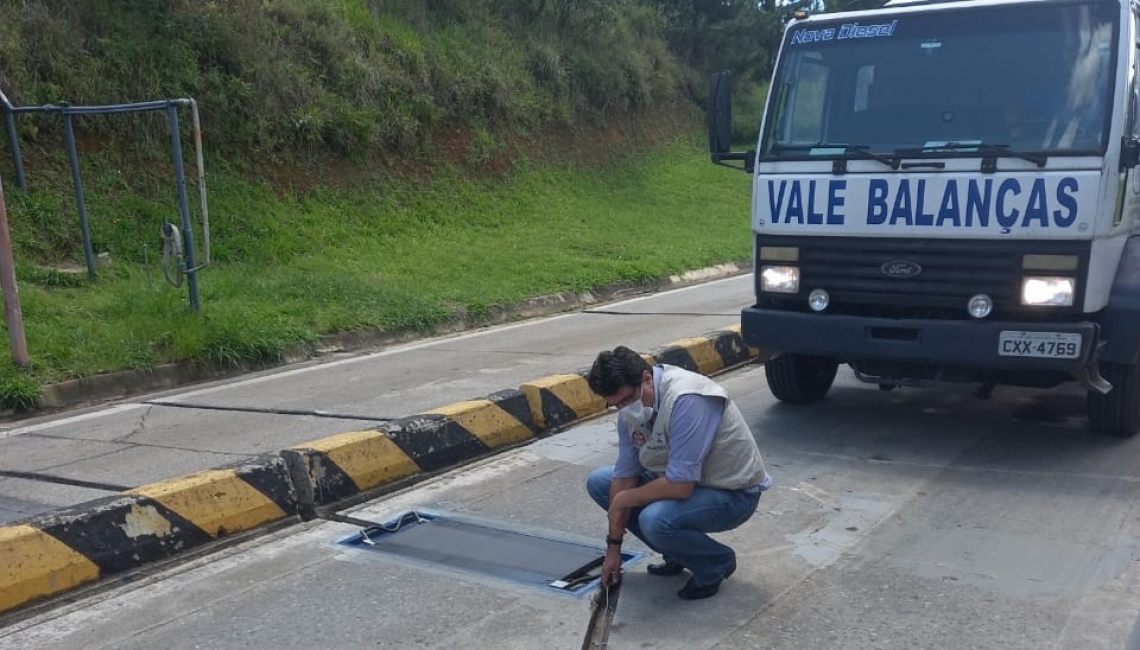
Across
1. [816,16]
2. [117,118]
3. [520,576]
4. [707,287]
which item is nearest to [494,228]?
[707,287]

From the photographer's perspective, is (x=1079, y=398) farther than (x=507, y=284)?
No

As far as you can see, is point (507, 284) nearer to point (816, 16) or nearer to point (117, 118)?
point (117, 118)

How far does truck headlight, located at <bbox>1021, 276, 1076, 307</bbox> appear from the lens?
6.16 metres

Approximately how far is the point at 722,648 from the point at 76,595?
109 inches

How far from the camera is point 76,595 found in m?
4.75

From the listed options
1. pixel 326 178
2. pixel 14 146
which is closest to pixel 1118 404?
pixel 14 146

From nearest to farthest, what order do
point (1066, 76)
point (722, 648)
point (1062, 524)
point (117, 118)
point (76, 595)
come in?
1. point (722, 648)
2. point (76, 595)
3. point (1062, 524)
4. point (1066, 76)
5. point (117, 118)

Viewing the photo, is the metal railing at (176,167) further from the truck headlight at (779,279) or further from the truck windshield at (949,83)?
the truck windshield at (949,83)

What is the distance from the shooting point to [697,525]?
14.5ft

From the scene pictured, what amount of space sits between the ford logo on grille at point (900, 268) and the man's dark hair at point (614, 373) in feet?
9.57

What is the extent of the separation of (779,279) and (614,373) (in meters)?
3.11

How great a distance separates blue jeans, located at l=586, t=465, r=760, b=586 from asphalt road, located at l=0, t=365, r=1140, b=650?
6.6 inches

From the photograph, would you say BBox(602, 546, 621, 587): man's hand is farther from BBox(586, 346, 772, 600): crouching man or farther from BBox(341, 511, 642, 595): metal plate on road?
BBox(341, 511, 642, 595): metal plate on road

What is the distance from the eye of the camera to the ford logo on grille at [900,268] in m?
6.55
